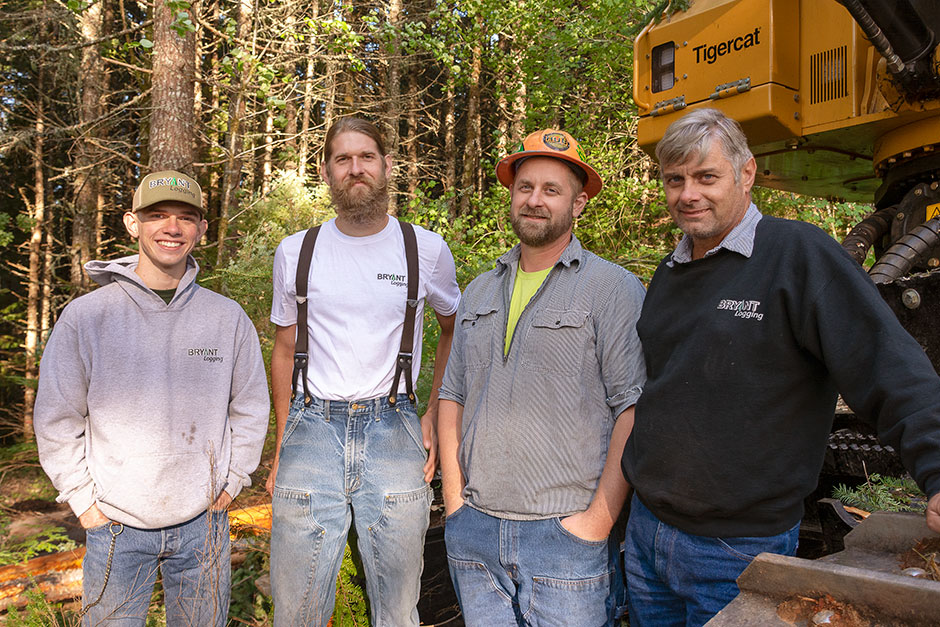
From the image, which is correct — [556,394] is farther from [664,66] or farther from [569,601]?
[664,66]

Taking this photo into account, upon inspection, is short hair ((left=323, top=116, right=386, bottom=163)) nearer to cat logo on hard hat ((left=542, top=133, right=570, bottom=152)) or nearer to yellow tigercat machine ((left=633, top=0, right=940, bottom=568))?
cat logo on hard hat ((left=542, top=133, right=570, bottom=152))

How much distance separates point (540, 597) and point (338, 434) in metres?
1.21

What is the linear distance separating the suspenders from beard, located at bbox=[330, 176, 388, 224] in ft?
0.76

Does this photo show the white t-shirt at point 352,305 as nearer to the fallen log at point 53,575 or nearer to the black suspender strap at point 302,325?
the black suspender strap at point 302,325

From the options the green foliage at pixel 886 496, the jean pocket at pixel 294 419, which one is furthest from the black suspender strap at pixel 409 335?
the green foliage at pixel 886 496

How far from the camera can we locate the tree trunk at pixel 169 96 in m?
8.48

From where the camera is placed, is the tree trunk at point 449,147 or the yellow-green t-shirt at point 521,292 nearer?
the yellow-green t-shirt at point 521,292

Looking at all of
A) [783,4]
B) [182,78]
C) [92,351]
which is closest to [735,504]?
→ [92,351]

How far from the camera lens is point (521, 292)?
10.2ft

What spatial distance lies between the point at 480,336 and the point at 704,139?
3.89 feet

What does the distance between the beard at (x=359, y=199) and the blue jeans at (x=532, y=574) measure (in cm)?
157

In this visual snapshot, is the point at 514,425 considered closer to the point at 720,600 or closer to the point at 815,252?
the point at 720,600

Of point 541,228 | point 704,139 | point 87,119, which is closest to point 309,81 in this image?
point 87,119

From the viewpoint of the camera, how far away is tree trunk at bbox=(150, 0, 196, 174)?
848 cm
